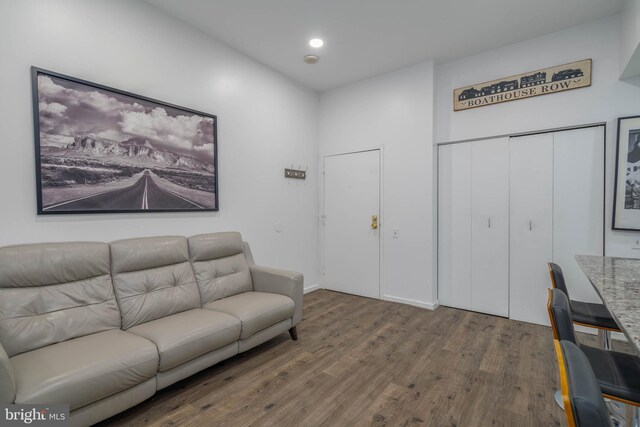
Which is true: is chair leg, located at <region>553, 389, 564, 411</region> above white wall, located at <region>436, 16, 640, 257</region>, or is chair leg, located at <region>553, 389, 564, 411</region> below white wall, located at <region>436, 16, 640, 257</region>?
below

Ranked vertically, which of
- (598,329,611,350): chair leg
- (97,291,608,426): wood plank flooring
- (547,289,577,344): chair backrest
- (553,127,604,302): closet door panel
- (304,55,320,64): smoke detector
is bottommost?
(97,291,608,426): wood plank flooring

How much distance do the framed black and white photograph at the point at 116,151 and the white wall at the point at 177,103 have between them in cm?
8

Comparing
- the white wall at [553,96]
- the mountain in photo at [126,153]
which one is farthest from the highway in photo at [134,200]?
the white wall at [553,96]

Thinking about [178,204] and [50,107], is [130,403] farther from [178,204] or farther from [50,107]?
[50,107]

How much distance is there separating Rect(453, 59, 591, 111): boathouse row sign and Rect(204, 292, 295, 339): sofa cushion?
10.2 ft

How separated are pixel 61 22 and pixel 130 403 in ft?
8.83

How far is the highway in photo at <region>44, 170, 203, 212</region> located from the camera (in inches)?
93.4

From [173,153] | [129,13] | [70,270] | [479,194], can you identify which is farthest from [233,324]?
[479,194]

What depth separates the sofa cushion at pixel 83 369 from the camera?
1.50 meters

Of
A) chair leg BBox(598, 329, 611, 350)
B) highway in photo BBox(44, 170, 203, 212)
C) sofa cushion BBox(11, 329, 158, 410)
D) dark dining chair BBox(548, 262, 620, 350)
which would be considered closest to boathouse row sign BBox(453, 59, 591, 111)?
dark dining chair BBox(548, 262, 620, 350)

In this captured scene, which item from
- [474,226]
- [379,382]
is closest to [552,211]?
[474,226]

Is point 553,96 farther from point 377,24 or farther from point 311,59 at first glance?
point 311,59

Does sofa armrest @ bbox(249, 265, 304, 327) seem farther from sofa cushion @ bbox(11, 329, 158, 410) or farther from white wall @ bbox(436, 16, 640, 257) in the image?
white wall @ bbox(436, 16, 640, 257)

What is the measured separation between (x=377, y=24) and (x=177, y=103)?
2.12m
